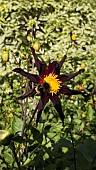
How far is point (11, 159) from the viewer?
1442mm

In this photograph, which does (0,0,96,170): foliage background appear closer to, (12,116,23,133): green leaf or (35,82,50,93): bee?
(12,116,23,133): green leaf

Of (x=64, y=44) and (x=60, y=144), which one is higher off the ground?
(x=64, y=44)

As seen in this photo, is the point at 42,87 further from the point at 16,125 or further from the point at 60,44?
the point at 60,44

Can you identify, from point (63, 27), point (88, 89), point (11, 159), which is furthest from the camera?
point (63, 27)

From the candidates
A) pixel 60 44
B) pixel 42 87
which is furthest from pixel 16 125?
pixel 60 44

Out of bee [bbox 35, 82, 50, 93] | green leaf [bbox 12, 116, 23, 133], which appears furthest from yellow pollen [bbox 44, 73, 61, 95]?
green leaf [bbox 12, 116, 23, 133]

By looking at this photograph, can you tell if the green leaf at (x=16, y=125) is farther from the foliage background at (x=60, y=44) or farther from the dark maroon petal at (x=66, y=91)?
the foliage background at (x=60, y=44)

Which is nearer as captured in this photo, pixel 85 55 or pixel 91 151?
pixel 91 151

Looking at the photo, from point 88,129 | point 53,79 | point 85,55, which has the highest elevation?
point 85,55

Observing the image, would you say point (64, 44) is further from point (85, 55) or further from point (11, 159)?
point (11, 159)

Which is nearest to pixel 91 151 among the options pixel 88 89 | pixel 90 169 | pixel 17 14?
pixel 90 169

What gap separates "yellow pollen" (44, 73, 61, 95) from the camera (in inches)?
49.2

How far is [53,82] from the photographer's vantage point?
Answer: 1.26m

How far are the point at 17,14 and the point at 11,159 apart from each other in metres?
2.54
